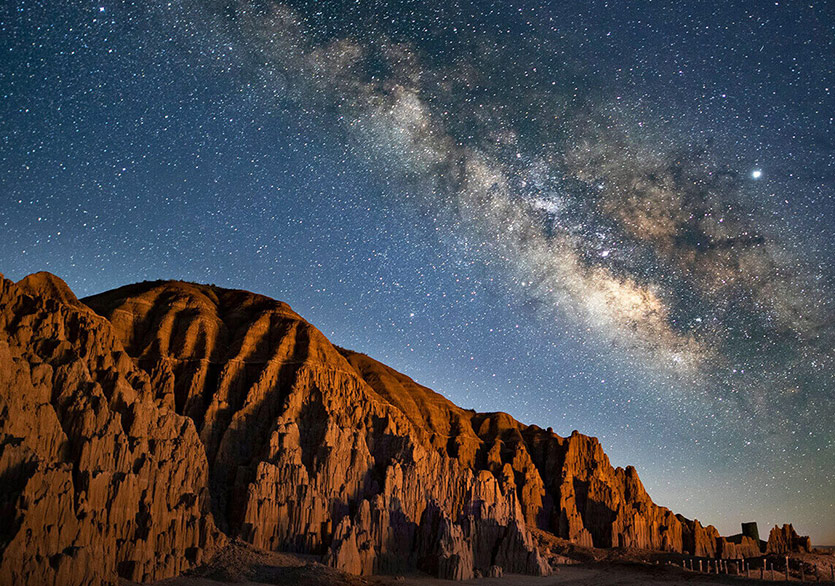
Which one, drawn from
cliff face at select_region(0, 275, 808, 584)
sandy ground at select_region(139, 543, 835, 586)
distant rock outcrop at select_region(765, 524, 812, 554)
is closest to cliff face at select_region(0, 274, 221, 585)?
cliff face at select_region(0, 275, 808, 584)

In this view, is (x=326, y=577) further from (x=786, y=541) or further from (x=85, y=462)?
(x=786, y=541)

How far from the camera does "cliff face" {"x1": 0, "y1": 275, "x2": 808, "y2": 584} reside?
123 ft

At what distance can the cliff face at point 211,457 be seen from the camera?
3762 cm

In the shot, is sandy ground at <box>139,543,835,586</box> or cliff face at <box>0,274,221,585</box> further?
sandy ground at <box>139,543,835,586</box>

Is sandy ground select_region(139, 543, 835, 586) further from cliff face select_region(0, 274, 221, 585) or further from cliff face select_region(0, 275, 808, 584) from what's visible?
cliff face select_region(0, 274, 221, 585)

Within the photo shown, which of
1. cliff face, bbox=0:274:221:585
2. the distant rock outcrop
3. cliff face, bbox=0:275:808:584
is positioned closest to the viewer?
cliff face, bbox=0:274:221:585

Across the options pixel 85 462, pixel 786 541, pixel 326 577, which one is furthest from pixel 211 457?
pixel 786 541

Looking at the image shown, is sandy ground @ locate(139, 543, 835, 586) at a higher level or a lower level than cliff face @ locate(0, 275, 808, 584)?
lower

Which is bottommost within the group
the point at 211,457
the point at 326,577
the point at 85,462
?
the point at 326,577

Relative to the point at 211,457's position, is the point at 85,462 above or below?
below

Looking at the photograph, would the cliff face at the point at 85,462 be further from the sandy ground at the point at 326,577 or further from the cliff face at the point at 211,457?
the sandy ground at the point at 326,577

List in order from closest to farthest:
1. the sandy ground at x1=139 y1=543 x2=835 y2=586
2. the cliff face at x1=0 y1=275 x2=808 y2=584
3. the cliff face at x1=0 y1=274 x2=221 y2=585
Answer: the cliff face at x1=0 y1=274 x2=221 y2=585 → the cliff face at x1=0 y1=275 x2=808 y2=584 → the sandy ground at x1=139 y1=543 x2=835 y2=586

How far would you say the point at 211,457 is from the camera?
192 ft

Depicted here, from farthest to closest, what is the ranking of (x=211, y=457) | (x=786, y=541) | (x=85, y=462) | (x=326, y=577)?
1. (x=786, y=541)
2. (x=211, y=457)
3. (x=326, y=577)
4. (x=85, y=462)
